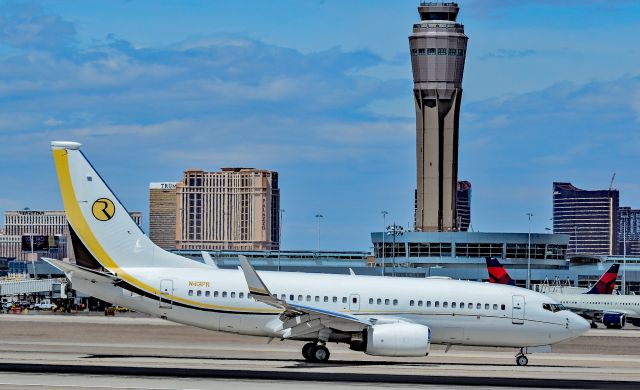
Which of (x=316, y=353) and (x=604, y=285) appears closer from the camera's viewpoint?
(x=316, y=353)

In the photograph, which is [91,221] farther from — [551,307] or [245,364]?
[551,307]

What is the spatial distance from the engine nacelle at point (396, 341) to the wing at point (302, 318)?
40.7 inches

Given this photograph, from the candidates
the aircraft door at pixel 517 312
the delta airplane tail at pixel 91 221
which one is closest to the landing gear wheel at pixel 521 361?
the aircraft door at pixel 517 312

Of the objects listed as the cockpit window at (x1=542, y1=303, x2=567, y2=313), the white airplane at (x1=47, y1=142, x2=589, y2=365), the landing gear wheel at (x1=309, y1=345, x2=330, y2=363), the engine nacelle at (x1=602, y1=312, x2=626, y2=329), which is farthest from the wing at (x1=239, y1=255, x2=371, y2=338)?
the engine nacelle at (x1=602, y1=312, x2=626, y2=329)

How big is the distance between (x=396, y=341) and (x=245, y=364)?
19.9ft

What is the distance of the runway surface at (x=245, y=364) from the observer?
44.6 metres

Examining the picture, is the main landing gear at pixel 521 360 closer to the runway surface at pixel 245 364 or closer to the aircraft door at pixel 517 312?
the runway surface at pixel 245 364

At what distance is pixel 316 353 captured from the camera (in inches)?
2124

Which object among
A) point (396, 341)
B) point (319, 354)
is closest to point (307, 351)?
point (319, 354)

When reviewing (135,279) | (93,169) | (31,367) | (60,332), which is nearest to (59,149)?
(93,169)

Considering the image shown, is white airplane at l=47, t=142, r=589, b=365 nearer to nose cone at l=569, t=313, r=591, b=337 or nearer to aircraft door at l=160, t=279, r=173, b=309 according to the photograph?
aircraft door at l=160, t=279, r=173, b=309

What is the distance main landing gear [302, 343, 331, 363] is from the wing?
876 mm

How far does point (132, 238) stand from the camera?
181 ft

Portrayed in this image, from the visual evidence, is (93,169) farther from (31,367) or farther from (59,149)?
(31,367)
